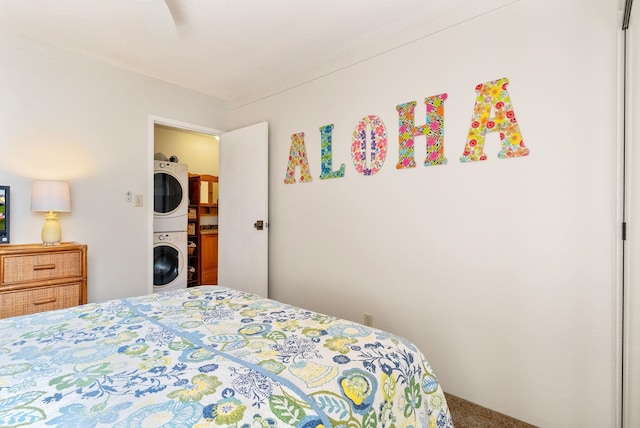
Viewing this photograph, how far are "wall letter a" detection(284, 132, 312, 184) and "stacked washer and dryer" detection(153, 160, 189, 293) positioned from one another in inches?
68.9

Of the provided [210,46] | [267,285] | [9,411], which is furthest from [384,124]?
[9,411]

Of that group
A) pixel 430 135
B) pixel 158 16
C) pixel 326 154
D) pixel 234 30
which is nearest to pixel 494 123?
pixel 430 135

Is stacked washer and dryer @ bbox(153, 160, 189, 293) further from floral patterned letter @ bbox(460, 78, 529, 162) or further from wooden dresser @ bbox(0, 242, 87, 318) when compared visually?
floral patterned letter @ bbox(460, 78, 529, 162)

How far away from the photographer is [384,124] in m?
2.32

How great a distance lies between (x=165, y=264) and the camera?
3.96 m

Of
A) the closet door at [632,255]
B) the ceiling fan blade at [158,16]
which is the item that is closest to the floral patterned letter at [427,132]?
the closet door at [632,255]

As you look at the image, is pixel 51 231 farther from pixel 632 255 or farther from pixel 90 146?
pixel 632 255

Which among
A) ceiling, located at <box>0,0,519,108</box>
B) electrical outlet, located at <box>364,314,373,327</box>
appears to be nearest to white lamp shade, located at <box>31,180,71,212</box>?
ceiling, located at <box>0,0,519,108</box>

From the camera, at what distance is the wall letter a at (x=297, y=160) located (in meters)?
2.84

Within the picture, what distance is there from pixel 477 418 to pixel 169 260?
352 centimetres

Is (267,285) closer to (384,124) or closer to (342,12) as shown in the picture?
(384,124)

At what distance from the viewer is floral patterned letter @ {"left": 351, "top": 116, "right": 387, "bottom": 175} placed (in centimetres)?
233

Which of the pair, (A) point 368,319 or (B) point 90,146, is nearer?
(A) point 368,319

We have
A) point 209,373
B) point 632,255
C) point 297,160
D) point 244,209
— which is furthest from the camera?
point 244,209
